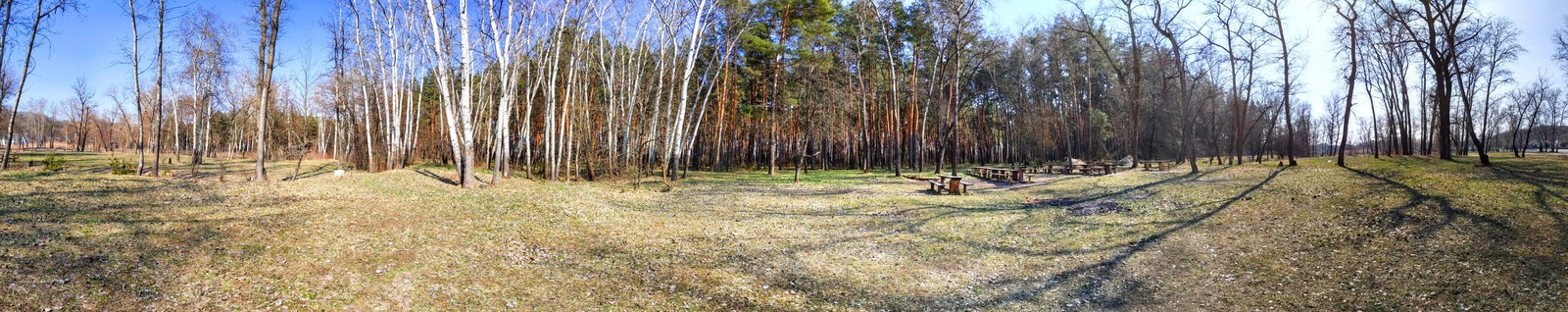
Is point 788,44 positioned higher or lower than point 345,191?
higher

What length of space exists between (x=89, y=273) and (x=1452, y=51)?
97.0 feet

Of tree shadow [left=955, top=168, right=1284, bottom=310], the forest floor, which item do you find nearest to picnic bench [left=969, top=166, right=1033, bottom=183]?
the forest floor

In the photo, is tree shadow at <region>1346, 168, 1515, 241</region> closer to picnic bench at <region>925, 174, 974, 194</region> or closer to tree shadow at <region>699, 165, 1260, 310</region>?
tree shadow at <region>699, 165, 1260, 310</region>

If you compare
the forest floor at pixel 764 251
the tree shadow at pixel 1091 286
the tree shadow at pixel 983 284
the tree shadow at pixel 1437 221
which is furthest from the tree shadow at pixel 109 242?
the tree shadow at pixel 1437 221

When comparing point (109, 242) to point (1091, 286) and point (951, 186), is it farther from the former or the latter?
point (951, 186)

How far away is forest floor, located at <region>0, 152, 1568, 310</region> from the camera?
19.4 ft

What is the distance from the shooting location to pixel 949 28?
1065 inches

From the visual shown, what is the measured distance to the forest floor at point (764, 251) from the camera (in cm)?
591

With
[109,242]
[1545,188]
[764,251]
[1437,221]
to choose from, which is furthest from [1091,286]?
[109,242]

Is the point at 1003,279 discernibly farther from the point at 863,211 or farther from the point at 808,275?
the point at 863,211

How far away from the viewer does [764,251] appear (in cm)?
912

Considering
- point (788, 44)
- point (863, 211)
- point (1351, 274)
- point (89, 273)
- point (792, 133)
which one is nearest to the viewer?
point (89, 273)

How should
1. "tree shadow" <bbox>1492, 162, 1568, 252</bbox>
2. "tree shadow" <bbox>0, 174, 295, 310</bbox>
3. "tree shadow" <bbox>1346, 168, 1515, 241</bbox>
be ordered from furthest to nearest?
1. "tree shadow" <bbox>1346, 168, 1515, 241</bbox>
2. "tree shadow" <bbox>1492, 162, 1568, 252</bbox>
3. "tree shadow" <bbox>0, 174, 295, 310</bbox>

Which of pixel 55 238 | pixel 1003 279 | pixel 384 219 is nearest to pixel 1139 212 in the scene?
pixel 1003 279
